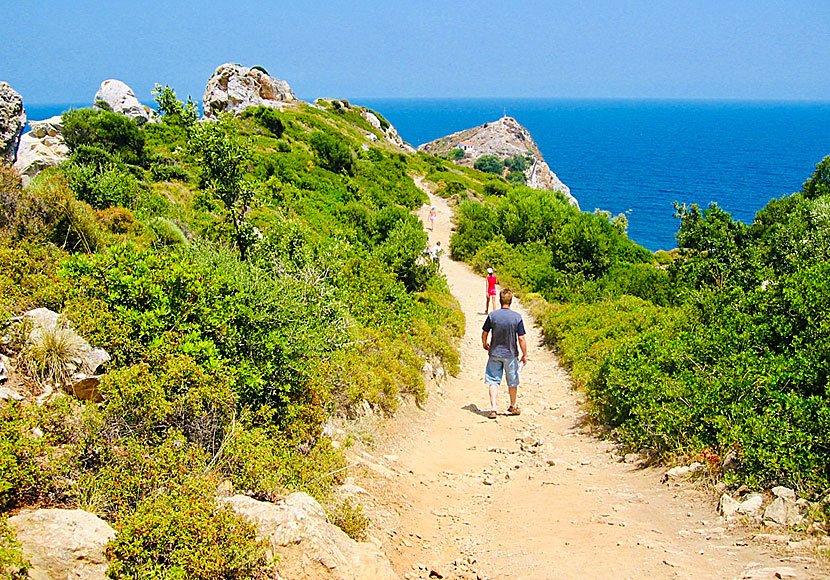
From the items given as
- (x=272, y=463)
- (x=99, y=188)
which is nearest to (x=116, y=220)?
(x=99, y=188)

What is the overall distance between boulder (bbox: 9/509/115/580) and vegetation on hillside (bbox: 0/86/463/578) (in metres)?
0.14

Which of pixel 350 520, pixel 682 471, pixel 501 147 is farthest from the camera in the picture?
pixel 501 147

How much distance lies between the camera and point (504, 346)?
1019 cm

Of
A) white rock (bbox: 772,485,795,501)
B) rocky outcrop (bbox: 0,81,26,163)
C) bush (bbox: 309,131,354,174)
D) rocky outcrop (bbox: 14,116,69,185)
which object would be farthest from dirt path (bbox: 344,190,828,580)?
bush (bbox: 309,131,354,174)

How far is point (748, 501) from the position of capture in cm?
550

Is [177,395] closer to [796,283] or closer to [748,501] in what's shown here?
[748,501]

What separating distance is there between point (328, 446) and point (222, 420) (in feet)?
4.42

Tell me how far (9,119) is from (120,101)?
2289 cm

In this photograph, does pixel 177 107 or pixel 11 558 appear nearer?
pixel 11 558

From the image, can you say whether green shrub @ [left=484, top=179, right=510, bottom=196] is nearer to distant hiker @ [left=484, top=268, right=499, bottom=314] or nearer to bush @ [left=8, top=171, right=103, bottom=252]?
distant hiker @ [left=484, top=268, right=499, bottom=314]

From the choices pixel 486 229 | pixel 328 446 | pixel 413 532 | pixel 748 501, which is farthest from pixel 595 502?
pixel 486 229

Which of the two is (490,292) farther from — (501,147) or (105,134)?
(501,147)

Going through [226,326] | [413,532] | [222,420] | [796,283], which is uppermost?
[796,283]

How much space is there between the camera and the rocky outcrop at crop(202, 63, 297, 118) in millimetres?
48688
